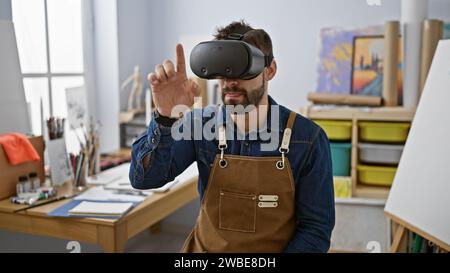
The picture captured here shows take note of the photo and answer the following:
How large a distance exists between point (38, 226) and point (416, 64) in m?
1.11

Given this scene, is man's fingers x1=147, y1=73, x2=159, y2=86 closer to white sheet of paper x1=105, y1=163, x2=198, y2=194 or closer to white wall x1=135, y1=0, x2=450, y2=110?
white wall x1=135, y1=0, x2=450, y2=110

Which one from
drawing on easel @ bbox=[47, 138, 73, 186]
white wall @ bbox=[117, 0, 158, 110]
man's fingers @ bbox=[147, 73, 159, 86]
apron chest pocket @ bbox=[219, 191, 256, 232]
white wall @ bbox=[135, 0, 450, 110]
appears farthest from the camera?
drawing on easel @ bbox=[47, 138, 73, 186]

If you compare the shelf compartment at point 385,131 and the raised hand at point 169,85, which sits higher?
the raised hand at point 169,85

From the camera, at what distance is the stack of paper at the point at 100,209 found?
1.19 meters

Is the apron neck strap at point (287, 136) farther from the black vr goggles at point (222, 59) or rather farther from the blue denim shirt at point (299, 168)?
the black vr goggles at point (222, 59)

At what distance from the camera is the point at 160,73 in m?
0.78

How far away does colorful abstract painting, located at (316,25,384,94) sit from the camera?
1.71 metres

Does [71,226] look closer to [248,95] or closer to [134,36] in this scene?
[134,36]

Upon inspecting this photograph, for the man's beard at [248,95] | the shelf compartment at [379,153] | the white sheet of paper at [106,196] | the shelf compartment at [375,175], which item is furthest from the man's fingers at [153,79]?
the shelf compartment at [379,153]

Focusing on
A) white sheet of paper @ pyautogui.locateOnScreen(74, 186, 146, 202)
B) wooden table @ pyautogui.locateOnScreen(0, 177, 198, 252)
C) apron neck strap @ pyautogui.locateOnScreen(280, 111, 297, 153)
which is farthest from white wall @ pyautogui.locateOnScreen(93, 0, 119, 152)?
apron neck strap @ pyautogui.locateOnScreen(280, 111, 297, 153)

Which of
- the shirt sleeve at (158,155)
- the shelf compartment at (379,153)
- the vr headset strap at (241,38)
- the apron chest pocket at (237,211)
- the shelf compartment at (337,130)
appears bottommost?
the shelf compartment at (379,153)

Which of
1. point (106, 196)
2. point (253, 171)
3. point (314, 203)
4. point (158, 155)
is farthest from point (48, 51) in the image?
point (314, 203)
